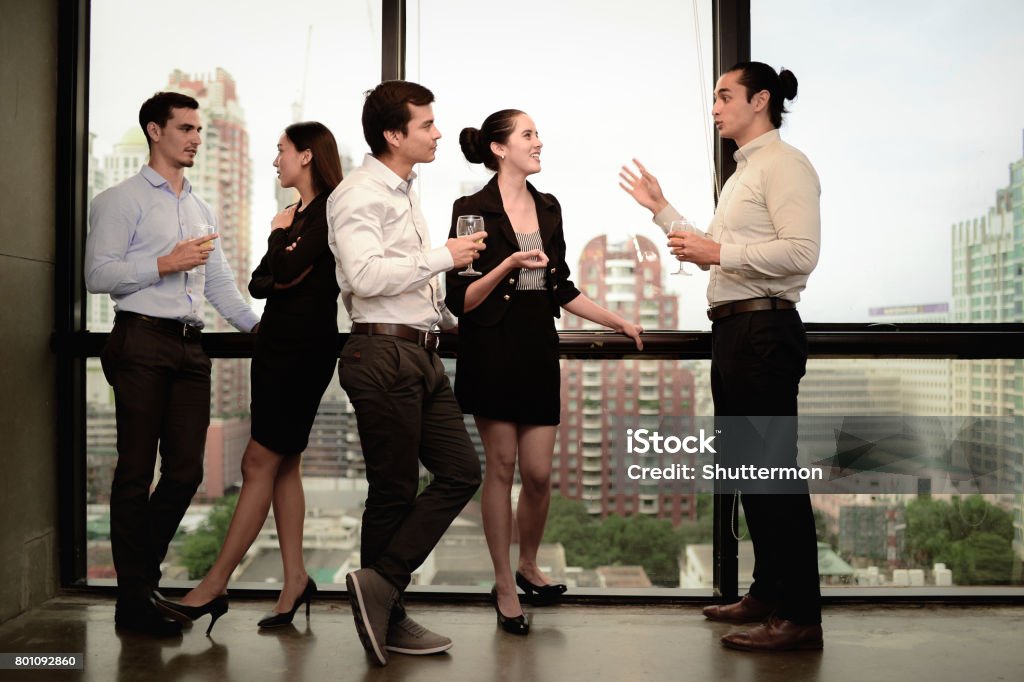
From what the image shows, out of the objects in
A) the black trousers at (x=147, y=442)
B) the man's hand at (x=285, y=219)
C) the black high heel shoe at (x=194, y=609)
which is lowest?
the black high heel shoe at (x=194, y=609)

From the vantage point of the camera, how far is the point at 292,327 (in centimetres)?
302

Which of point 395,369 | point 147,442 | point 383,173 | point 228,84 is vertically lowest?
point 147,442

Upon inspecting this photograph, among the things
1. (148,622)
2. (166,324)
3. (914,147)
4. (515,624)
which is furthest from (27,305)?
(914,147)

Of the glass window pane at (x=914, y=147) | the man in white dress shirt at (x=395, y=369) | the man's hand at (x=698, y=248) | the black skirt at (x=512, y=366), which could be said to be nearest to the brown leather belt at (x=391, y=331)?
the man in white dress shirt at (x=395, y=369)

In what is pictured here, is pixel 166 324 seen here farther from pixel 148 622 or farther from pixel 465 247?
pixel 465 247

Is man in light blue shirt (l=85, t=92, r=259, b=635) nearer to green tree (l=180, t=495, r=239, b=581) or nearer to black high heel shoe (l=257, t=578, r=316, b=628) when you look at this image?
black high heel shoe (l=257, t=578, r=316, b=628)

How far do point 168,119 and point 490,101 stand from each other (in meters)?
1.19

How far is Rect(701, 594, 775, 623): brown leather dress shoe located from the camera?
3.28 m

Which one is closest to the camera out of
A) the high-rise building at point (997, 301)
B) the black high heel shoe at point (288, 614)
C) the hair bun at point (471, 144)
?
the black high heel shoe at point (288, 614)

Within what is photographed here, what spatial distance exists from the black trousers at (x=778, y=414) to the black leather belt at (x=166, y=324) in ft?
5.90

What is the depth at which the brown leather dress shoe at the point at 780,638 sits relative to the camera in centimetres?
294

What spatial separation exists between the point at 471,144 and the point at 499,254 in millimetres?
422

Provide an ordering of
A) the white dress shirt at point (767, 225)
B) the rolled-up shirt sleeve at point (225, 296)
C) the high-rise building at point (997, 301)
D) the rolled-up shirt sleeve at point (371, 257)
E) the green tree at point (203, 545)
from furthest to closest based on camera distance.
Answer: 1. the green tree at point (203, 545)
2. the high-rise building at point (997, 301)
3. the rolled-up shirt sleeve at point (225, 296)
4. the white dress shirt at point (767, 225)
5. the rolled-up shirt sleeve at point (371, 257)

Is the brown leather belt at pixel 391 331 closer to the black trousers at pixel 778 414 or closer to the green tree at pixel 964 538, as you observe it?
the black trousers at pixel 778 414
